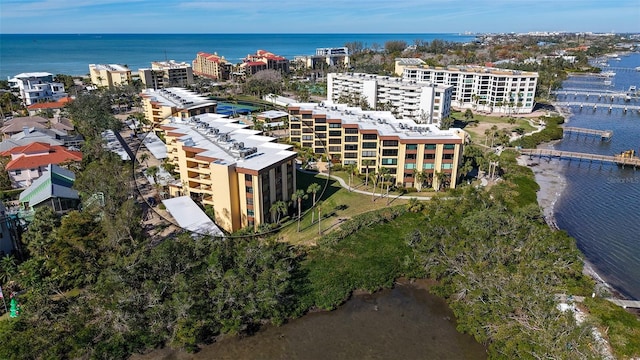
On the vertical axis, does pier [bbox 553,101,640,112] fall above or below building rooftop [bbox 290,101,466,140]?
below

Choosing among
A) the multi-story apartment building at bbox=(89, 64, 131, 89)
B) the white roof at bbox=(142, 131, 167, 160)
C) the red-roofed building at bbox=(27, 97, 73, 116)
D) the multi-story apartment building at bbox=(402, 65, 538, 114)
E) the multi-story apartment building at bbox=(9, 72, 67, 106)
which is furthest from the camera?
the multi-story apartment building at bbox=(89, 64, 131, 89)

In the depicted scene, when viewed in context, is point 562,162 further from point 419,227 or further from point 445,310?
point 445,310

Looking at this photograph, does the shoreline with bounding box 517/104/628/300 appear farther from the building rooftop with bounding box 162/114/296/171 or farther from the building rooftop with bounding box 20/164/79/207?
the building rooftop with bounding box 20/164/79/207

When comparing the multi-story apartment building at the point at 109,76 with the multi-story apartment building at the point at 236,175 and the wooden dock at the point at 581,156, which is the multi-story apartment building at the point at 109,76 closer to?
the multi-story apartment building at the point at 236,175

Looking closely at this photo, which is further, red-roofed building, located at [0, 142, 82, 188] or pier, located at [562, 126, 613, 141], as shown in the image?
pier, located at [562, 126, 613, 141]

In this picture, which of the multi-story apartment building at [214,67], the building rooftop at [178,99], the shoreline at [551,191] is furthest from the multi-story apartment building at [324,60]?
the shoreline at [551,191]

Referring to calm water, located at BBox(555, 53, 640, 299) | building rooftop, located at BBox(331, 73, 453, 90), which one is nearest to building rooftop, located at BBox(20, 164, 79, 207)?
calm water, located at BBox(555, 53, 640, 299)

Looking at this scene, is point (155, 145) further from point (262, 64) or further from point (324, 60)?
point (324, 60)
